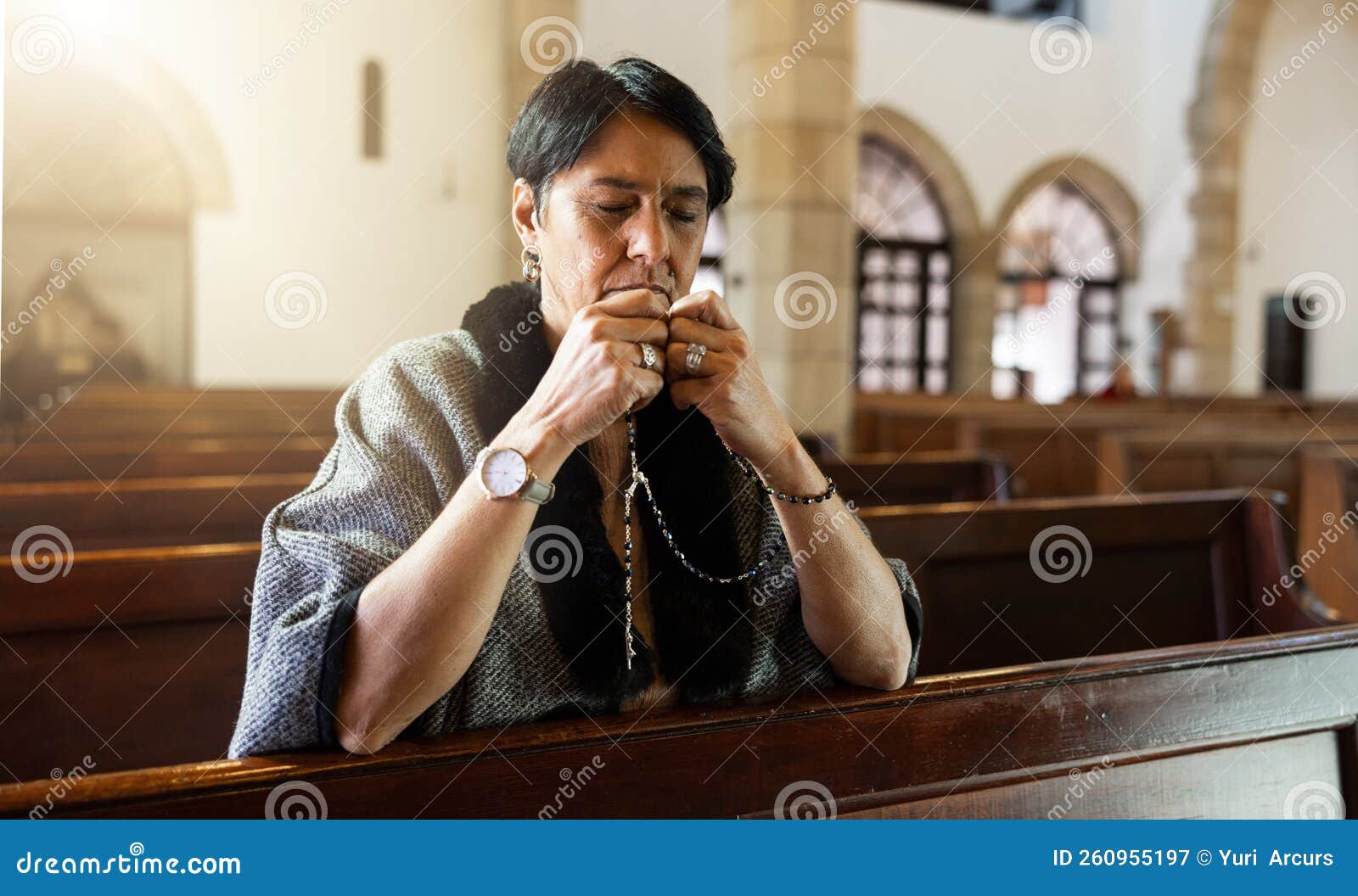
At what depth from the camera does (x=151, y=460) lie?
112 inches

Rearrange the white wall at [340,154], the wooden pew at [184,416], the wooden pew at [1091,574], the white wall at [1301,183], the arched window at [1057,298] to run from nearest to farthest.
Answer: the wooden pew at [1091,574] < the wooden pew at [184,416] < the white wall at [340,154] < the white wall at [1301,183] < the arched window at [1057,298]

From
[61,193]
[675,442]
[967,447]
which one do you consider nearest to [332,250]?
[61,193]

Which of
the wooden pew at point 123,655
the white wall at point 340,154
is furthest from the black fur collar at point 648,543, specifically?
the white wall at point 340,154

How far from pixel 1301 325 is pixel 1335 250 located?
0.85 meters

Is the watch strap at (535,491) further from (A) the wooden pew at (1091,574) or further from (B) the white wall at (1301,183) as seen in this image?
(B) the white wall at (1301,183)

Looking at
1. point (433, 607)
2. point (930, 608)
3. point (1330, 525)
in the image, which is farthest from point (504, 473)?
point (1330, 525)

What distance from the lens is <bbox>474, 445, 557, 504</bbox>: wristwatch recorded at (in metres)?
1.04

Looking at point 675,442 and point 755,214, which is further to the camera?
point 755,214

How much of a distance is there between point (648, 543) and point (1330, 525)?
2.56 m

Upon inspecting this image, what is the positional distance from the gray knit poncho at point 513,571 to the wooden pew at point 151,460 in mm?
1821

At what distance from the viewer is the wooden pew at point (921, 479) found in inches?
116

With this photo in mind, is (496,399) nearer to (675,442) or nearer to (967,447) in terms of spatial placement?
(675,442)

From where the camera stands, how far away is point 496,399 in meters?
1.26

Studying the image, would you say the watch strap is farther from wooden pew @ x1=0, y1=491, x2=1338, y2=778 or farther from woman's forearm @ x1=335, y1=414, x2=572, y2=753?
wooden pew @ x1=0, y1=491, x2=1338, y2=778
